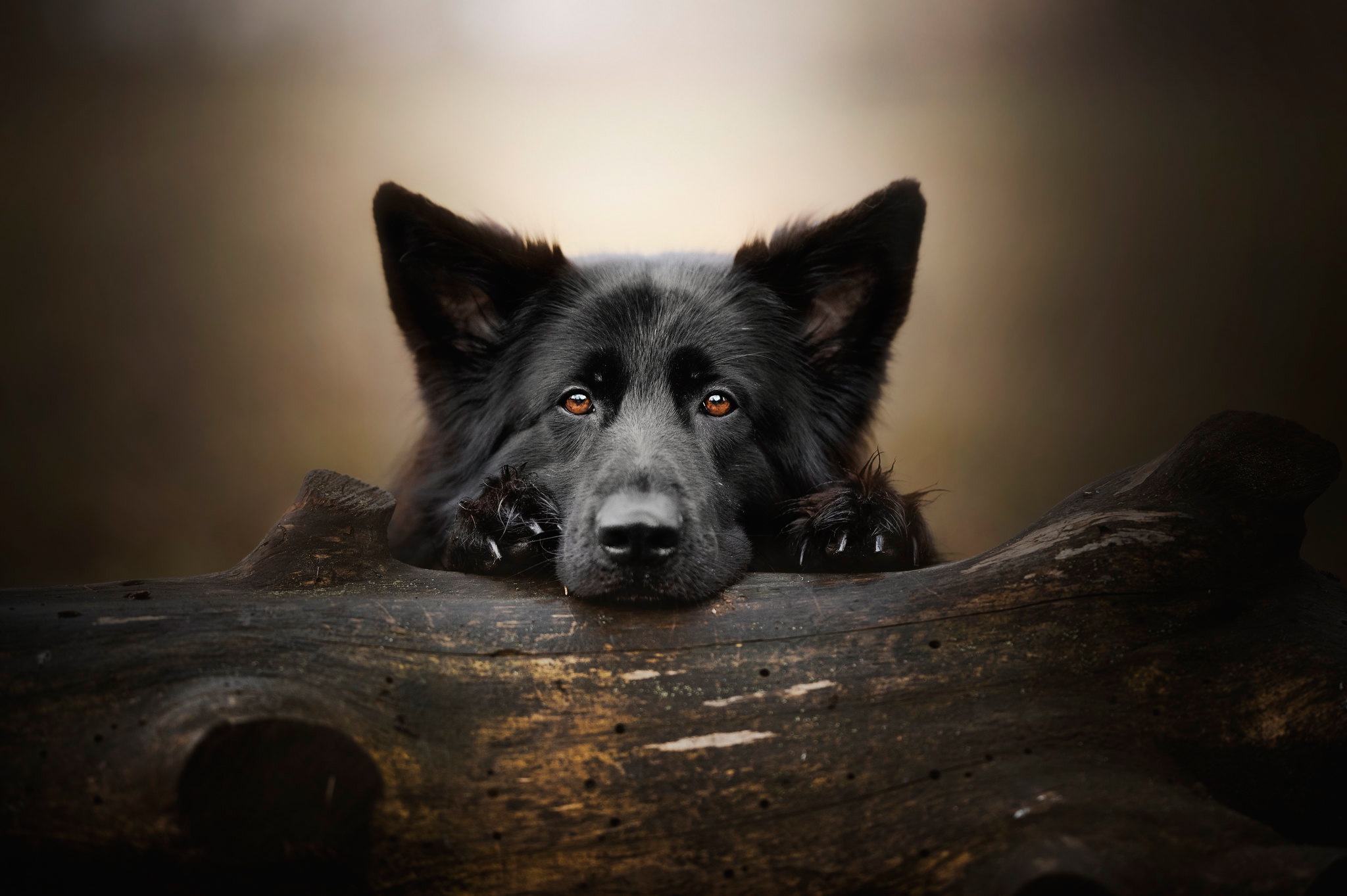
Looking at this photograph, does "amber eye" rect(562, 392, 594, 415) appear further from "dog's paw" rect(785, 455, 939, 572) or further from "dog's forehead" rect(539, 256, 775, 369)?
"dog's paw" rect(785, 455, 939, 572)

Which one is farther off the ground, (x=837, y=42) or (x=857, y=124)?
(x=837, y=42)

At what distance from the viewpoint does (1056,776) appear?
1.41 meters

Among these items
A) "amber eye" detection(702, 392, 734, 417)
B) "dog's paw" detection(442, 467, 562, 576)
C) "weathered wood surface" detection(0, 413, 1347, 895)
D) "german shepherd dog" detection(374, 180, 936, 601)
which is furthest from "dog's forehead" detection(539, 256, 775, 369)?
"weathered wood surface" detection(0, 413, 1347, 895)

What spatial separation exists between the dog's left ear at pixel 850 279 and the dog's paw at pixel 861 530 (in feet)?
2.10

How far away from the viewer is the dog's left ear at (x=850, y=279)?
2723 mm

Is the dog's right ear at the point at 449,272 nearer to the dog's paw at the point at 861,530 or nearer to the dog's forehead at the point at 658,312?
the dog's forehead at the point at 658,312

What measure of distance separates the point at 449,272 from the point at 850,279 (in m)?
1.50

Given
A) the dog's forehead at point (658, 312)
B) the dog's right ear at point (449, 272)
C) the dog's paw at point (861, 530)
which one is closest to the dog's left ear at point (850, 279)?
the dog's forehead at point (658, 312)

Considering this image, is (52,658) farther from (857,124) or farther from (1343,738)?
(857,124)

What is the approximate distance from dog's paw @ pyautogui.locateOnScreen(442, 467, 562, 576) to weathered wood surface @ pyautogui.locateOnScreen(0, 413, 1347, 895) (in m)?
0.29

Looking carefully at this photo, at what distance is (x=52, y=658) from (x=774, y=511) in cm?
190

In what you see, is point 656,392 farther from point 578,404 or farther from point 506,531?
point 506,531

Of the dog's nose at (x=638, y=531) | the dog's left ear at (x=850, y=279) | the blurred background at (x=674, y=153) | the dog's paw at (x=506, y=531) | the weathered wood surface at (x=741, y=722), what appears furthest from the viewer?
the blurred background at (x=674, y=153)

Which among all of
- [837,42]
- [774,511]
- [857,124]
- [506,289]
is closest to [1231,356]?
[857,124]
